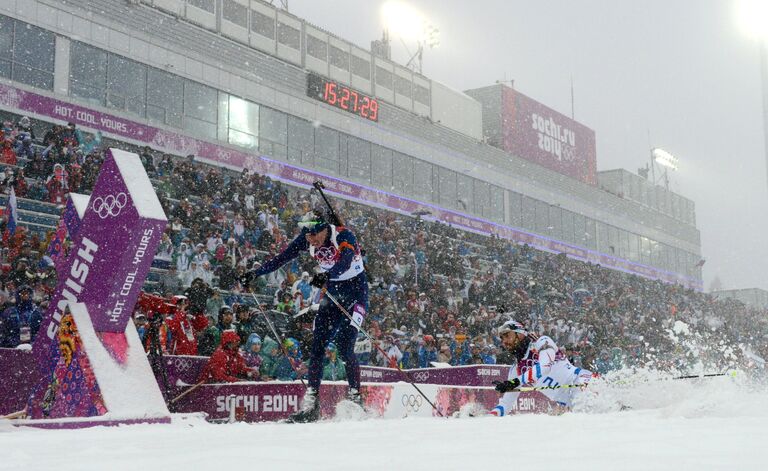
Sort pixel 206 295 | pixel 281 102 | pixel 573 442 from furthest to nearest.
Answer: pixel 281 102
pixel 206 295
pixel 573 442

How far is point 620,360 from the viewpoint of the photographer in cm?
2158

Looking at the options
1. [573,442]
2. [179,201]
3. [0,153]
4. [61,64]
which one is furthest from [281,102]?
[573,442]

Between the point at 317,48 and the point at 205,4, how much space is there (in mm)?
5510

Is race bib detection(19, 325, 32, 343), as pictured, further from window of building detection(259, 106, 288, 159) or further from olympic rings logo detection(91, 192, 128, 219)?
window of building detection(259, 106, 288, 159)

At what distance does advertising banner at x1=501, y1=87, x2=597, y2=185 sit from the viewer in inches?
1744

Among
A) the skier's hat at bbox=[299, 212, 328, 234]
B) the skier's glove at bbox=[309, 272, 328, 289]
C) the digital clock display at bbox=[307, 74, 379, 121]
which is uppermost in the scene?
the digital clock display at bbox=[307, 74, 379, 121]

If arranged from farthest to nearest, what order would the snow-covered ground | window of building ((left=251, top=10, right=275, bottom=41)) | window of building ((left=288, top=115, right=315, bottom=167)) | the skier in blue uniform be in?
window of building ((left=288, top=115, right=315, bottom=167))
window of building ((left=251, top=10, right=275, bottom=41))
the skier in blue uniform
the snow-covered ground

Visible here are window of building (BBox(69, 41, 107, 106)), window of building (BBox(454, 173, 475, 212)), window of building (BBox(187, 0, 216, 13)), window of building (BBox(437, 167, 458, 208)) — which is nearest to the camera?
window of building (BBox(69, 41, 107, 106))

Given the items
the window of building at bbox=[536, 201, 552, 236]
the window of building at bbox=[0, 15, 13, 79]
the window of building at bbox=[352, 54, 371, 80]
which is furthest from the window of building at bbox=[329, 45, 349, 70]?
the window of building at bbox=[536, 201, 552, 236]

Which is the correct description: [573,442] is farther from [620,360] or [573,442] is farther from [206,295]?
[620,360]

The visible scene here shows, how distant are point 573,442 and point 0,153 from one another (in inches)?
558

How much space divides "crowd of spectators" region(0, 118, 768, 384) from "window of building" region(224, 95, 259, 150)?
1.42 metres

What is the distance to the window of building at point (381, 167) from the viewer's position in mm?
33969

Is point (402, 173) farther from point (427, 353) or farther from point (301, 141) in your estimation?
point (427, 353)
